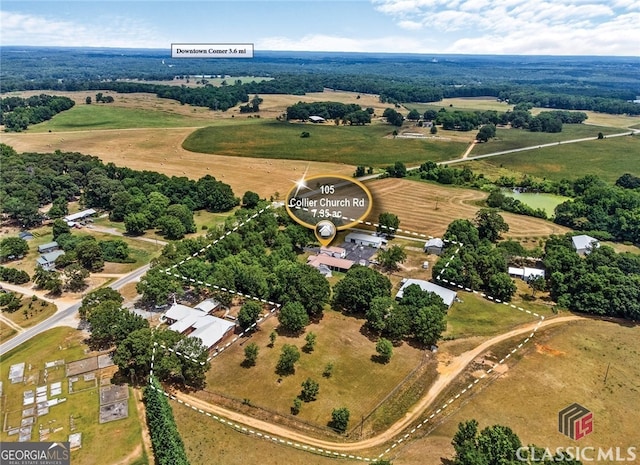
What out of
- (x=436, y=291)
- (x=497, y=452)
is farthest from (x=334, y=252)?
(x=497, y=452)

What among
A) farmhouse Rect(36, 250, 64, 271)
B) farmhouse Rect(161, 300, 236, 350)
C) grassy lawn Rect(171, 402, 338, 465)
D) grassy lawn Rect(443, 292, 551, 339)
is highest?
farmhouse Rect(36, 250, 64, 271)

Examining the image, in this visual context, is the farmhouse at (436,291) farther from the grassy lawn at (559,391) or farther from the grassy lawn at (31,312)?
the grassy lawn at (31,312)

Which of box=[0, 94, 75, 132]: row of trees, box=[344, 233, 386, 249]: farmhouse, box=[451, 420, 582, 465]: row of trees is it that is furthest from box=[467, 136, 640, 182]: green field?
box=[0, 94, 75, 132]: row of trees

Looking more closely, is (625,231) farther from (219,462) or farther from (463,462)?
(219,462)

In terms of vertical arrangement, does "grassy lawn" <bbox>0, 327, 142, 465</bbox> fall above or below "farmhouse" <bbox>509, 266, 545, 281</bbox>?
below

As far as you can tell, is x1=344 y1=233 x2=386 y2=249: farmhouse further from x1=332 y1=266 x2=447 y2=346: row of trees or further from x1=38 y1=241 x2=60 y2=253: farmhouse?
x1=38 y1=241 x2=60 y2=253: farmhouse

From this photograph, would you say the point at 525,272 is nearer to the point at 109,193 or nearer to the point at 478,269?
the point at 478,269
